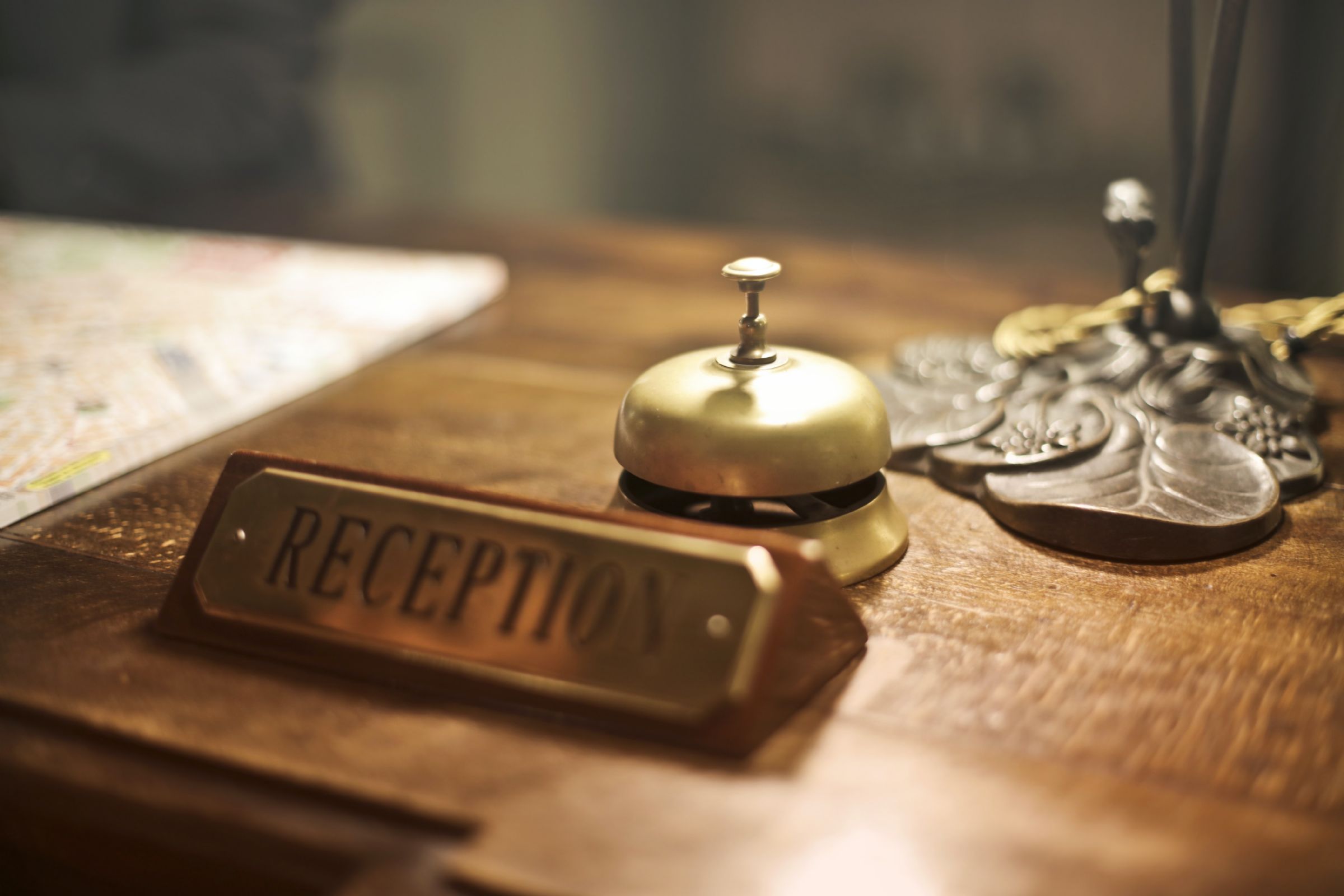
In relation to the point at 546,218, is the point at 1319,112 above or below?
above

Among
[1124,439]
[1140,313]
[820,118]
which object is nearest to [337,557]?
[1124,439]

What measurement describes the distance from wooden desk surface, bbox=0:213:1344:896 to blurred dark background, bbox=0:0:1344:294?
1636 mm

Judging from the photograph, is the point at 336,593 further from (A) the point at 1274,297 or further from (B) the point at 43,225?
(B) the point at 43,225

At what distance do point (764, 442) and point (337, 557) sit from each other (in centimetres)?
24

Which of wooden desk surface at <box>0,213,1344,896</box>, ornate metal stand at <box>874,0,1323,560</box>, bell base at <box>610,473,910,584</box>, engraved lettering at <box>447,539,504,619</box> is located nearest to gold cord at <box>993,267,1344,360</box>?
ornate metal stand at <box>874,0,1323,560</box>

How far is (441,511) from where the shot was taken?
530 millimetres

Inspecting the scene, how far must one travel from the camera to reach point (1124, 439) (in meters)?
0.72

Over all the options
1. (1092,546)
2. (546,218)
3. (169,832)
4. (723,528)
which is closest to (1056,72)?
(546,218)

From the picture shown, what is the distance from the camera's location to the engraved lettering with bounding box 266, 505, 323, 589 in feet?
1.79

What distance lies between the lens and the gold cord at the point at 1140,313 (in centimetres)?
84

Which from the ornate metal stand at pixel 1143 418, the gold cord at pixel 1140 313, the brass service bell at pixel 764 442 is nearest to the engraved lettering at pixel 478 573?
the brass service bell at pixel 764 442

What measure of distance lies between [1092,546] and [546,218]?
134 cm

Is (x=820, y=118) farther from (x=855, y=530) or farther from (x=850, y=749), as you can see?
(x=850, y=749)

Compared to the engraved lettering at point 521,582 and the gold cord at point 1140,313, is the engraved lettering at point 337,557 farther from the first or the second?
the gold cord at point 1140,313
